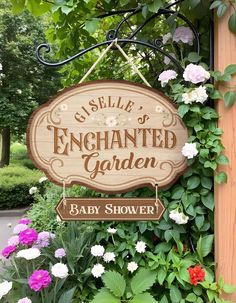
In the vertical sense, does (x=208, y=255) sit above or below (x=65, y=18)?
below

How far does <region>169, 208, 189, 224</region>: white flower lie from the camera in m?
2.03

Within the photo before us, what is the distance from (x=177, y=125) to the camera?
6.69 feet

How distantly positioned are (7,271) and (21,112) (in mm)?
10145

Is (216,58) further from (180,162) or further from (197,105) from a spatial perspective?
(180,162)

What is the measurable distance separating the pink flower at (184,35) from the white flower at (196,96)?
392 millimetres

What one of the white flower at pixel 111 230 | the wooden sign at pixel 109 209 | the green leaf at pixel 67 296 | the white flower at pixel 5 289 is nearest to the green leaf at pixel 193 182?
the wooden sign at pixel 109 209

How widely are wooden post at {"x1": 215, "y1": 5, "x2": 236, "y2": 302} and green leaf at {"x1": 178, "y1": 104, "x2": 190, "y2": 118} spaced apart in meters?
0.20

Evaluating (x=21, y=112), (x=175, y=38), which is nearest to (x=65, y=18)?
(x=175, y=38)

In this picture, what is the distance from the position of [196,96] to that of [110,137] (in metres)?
0.50

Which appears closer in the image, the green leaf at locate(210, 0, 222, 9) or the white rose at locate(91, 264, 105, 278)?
the green leaf at locate(210, 0, 222, 9)

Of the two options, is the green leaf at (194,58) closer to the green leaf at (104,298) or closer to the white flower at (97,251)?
the white flower at (97,251)

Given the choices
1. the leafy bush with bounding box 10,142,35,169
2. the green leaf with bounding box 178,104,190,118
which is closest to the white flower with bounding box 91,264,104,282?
the green leaf with bounding box 178,104,190,118

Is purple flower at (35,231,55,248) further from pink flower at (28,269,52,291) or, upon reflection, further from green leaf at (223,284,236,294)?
green leaf at (223,284,236,294)

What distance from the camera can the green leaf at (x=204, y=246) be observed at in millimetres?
2084
